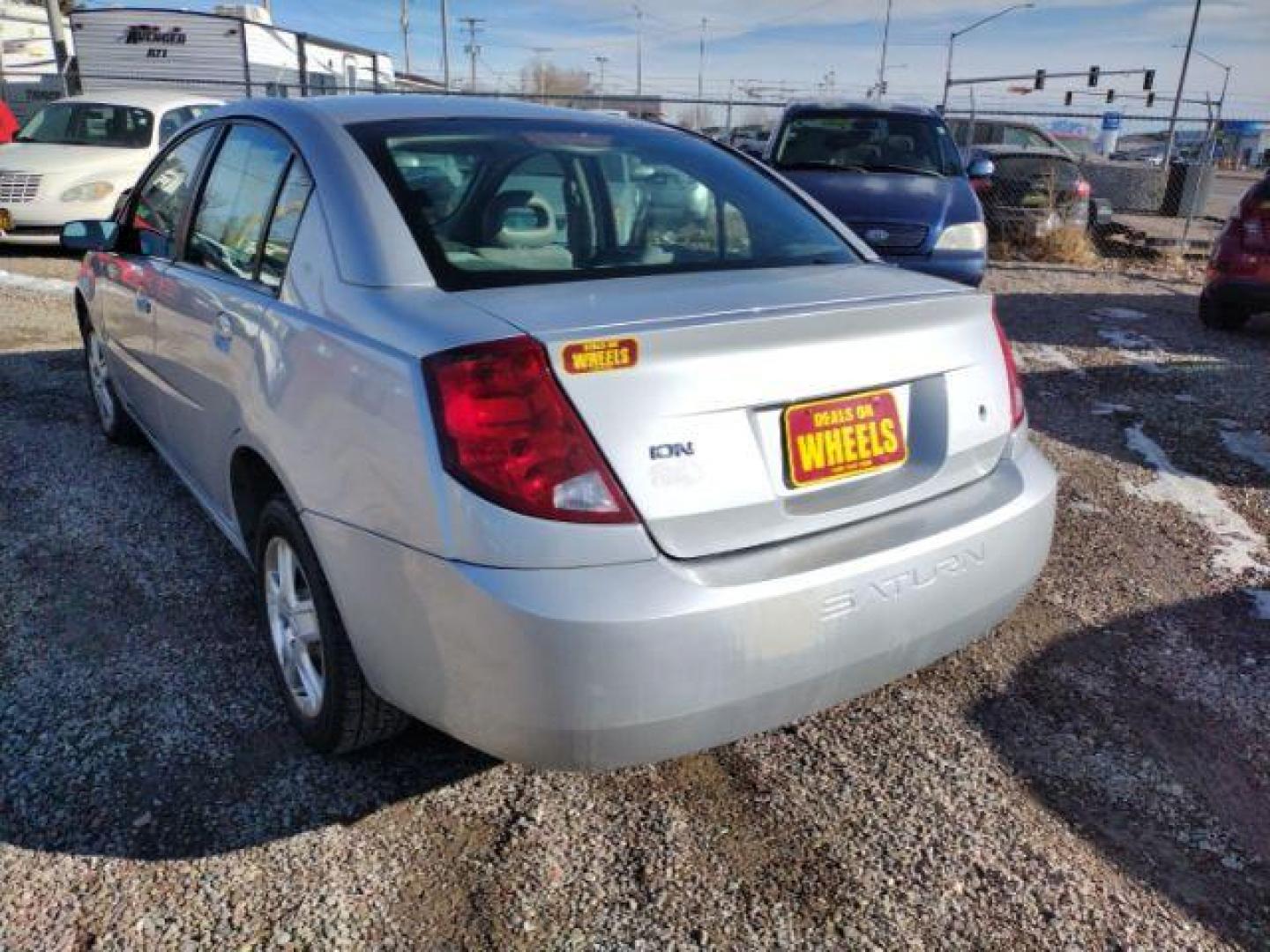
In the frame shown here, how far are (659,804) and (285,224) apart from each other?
5.73 feet

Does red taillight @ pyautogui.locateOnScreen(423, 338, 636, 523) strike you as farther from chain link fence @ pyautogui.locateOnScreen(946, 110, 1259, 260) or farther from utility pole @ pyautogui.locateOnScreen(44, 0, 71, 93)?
utility pole @ pyautogui.locateOnScreen(44, 0, 71, 93)

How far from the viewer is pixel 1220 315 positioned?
334 inches

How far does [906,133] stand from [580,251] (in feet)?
23.9

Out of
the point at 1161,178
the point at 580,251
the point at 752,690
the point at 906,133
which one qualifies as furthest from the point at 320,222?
the point at 1161,178

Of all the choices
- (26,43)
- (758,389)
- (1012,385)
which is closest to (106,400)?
(758,389)

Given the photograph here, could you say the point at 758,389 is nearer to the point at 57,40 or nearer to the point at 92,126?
the point at 92,126

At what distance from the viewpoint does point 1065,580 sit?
3.71 metres

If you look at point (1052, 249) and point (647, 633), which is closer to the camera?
point (647, 633)

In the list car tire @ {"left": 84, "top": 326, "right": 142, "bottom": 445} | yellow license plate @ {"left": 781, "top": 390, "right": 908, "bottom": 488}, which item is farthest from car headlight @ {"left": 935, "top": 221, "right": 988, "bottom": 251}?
yellow license plate @ {"left": 781, "top": 390, "right": 908, "bottom": 488}

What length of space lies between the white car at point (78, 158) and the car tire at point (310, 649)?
26.6 ft

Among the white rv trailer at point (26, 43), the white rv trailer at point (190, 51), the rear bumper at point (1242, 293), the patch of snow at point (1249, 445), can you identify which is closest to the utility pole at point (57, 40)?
the white rv trailer at point (190, 51)

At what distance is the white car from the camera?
9.69 metres

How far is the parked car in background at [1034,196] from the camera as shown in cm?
1260

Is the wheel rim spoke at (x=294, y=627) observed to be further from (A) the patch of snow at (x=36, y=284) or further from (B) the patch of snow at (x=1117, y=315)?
(B) the patch of snow at (x=1117, y=315)
